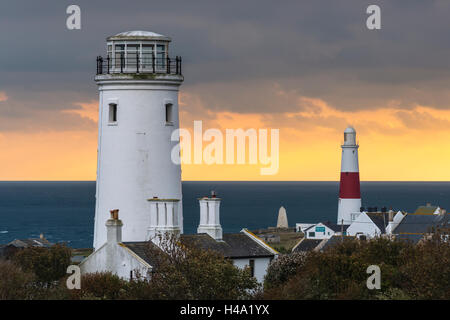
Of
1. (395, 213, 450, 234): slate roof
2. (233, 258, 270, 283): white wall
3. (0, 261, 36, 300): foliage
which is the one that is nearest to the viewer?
(0, 261, 36, 300): foliage

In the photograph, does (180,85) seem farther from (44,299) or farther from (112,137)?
(44,299)

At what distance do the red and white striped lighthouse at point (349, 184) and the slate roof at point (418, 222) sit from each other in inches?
354

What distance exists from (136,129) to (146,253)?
287 inches

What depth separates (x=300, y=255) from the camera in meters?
48.5

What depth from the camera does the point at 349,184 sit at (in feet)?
311

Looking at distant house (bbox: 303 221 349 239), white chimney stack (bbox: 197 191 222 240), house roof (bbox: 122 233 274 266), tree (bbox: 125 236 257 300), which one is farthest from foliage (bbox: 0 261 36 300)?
distant house (bbox: 303 221 349 239)

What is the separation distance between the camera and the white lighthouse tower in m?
47.9

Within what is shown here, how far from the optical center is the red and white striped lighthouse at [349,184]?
94331 mm

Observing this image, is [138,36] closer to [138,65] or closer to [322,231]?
[138,65]

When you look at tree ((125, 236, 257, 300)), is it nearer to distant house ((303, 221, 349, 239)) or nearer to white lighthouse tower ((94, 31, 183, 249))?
white lighthouse tower ((94, 31, 183, 249))

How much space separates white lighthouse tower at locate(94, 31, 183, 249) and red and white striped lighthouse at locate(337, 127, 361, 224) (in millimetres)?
47676

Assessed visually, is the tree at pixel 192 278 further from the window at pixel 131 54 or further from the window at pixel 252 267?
the window at pixel 131 54

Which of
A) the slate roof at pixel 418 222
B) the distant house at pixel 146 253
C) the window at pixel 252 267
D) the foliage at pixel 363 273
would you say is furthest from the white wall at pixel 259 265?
the slate roof at pixel 418 222
